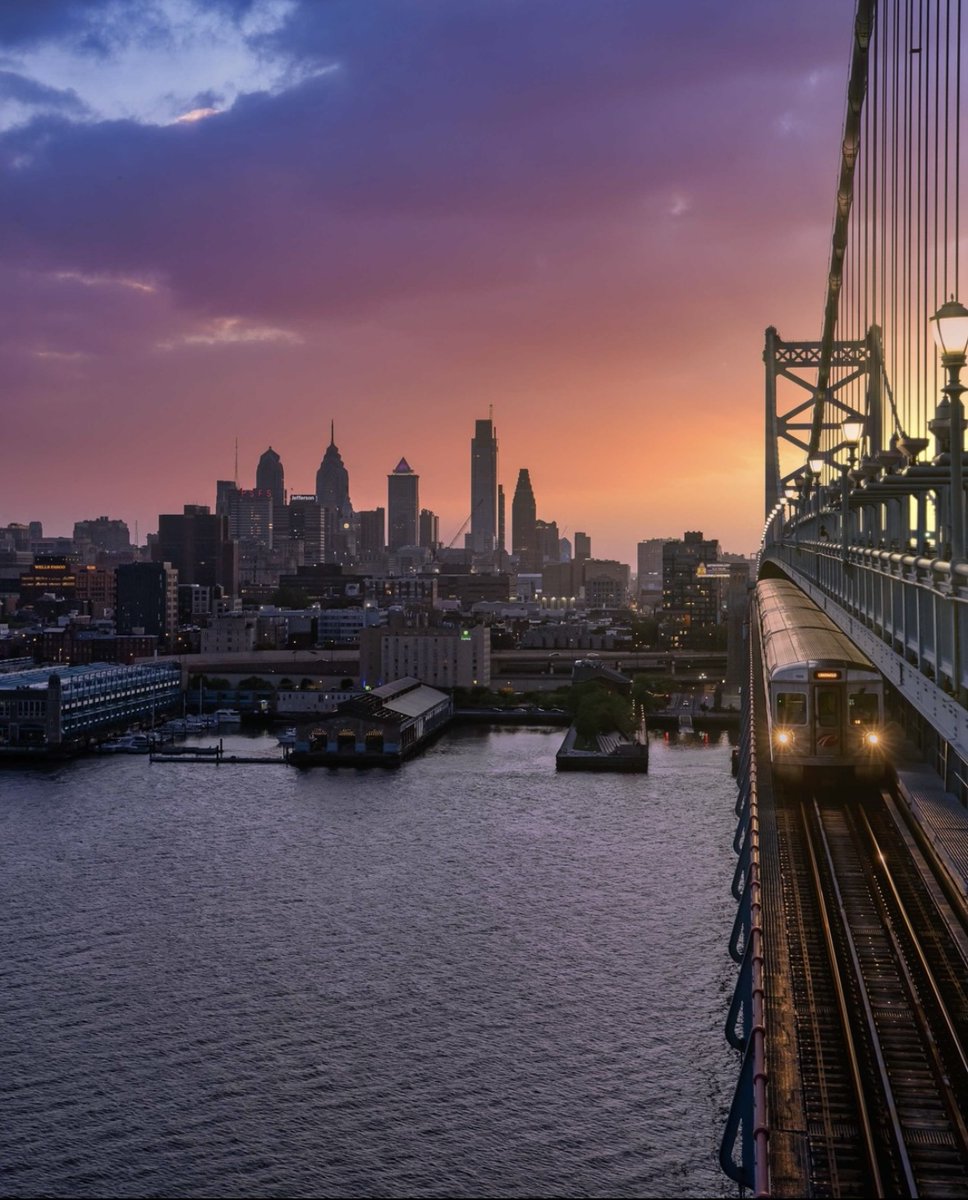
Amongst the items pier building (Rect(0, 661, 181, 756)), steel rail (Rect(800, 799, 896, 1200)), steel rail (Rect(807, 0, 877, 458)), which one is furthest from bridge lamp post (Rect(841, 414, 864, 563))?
pier building (Rect(0, 661, 181, 756))

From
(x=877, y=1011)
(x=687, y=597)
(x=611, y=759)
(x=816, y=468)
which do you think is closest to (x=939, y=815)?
(x=877, y=1011)

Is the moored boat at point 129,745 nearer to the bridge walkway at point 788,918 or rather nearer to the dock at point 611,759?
the dock at point 611,759

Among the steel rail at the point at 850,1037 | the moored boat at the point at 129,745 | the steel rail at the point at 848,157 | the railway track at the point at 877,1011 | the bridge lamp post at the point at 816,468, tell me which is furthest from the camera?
the moored boat at the point at 129,745

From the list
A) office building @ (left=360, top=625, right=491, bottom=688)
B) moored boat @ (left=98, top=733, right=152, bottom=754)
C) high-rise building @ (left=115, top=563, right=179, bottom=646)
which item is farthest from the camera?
high-rise building @ (left=115, top=563, right=179, bottom=646)

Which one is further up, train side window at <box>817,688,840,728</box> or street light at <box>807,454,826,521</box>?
street light at <box>807,454,826,521</box>

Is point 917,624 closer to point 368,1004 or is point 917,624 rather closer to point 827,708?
point 827,708

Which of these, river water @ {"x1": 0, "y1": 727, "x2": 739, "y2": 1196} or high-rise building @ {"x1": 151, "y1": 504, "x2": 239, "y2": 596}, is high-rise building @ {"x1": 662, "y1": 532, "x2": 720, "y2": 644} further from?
river water @ {"x1": 0, "y1": 727, "x2": 739, "y2": 1196}

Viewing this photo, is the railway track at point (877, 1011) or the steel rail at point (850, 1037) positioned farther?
the railway track at point (877, 1011)

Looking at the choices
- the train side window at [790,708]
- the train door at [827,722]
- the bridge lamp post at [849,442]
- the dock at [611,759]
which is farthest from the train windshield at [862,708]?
the dock at [611,759]
